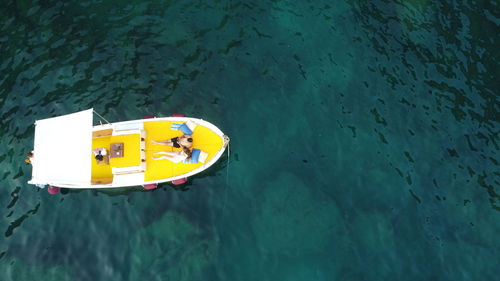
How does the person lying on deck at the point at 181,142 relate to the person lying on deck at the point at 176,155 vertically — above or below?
above

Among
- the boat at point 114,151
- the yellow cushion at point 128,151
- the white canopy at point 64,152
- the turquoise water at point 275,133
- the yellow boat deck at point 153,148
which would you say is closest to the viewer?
the white canopy at point 64,152

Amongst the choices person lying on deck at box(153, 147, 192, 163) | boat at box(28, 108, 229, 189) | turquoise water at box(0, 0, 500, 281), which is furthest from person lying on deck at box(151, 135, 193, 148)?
turquoise water at box(0, 0, 500, 281)

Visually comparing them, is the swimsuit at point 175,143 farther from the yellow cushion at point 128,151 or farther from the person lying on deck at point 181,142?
the yellow cushion at point 128,151

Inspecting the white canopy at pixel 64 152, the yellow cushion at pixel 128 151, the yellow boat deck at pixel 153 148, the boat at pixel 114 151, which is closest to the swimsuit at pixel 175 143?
the yellow boat deck at pixel 153 148

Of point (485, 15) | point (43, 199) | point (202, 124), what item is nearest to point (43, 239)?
point (43, 199)

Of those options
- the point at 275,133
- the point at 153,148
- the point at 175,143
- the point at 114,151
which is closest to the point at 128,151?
the point at 114,151

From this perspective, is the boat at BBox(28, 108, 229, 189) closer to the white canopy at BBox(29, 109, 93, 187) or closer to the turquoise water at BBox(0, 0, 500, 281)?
the white canopy at BBox(29, 109, 93, 187)

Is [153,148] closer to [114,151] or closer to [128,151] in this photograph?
[128,151]

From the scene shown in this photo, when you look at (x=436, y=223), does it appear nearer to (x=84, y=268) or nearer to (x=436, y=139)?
(x=436, y=139)
